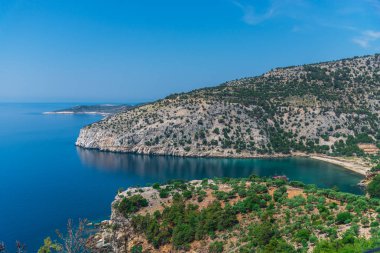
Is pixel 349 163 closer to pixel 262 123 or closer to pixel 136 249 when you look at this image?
pixel 262 123

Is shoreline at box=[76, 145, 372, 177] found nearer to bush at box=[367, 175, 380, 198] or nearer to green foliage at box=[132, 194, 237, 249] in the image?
bush at box=[367, 175, 380, 198]

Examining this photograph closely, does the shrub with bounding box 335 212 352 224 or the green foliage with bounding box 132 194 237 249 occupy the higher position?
the shrub with bounding box 335 212 352 224

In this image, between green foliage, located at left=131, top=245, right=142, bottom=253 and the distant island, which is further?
the distant island

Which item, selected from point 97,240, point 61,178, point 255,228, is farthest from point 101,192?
point 255,228

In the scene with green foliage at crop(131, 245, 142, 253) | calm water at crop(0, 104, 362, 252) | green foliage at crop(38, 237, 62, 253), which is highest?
green foliage at crop(38, 237, 62, 253)

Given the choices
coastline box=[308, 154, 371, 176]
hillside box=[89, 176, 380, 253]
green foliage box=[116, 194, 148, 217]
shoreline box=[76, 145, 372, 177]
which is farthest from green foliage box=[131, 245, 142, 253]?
coastline box=[308, 154, 371, 176]

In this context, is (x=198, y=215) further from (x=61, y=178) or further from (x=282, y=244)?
(x=61, y=178)

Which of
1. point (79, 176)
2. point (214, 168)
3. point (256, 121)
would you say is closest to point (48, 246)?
point (79, 176)
